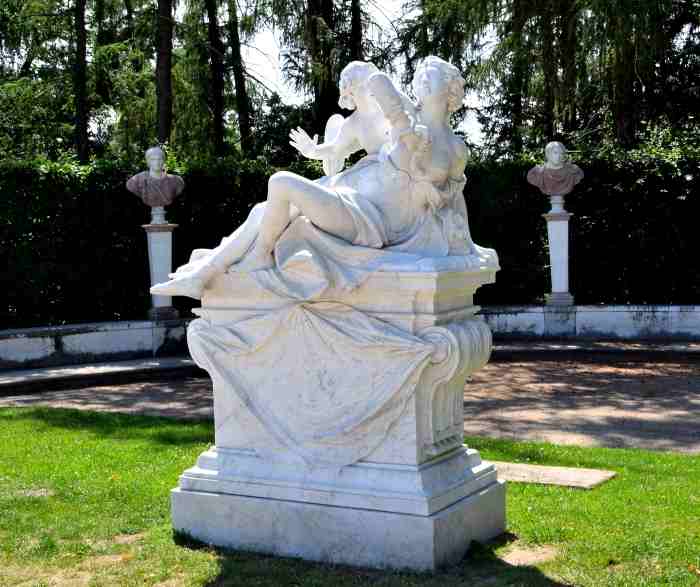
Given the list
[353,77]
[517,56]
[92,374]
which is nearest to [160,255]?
[92,374]

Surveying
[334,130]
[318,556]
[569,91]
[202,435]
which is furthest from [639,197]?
[318,556]

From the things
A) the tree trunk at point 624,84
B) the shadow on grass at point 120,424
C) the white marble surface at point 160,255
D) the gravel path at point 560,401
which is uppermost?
the tree trunk at point 624,84

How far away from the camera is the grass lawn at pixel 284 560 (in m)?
4.64

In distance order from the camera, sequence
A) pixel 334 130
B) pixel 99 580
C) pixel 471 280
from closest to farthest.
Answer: pixel 99 580 < pixel 471 280 < pixel 334 130

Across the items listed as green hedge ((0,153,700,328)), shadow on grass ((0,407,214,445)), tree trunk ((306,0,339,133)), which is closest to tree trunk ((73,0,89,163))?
tree trunk ((306,0,339,133))

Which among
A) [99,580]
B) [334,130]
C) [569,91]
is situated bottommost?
[99,580]

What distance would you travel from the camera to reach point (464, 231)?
5.15 m

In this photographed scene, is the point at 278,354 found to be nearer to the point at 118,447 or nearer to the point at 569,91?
the point at 118,447

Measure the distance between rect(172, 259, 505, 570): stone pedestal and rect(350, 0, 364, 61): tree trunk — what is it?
14.4 meters

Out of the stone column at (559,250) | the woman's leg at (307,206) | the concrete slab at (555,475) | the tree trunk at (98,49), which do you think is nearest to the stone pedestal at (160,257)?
the stone column at (559,250)

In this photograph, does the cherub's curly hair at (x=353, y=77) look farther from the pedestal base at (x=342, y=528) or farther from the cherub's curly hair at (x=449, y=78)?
the pedestal base at (x=342, y=528)

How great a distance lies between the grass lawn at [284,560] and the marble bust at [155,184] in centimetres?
552

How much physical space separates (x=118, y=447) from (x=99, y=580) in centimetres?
295

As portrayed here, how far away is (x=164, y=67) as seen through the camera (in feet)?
54.6
